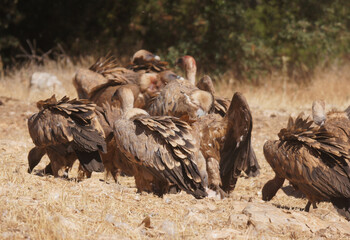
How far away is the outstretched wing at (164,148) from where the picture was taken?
18.8ft

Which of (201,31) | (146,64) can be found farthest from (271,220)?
(201,31)

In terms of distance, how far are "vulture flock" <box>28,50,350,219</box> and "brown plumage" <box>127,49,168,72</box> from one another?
1304 mm

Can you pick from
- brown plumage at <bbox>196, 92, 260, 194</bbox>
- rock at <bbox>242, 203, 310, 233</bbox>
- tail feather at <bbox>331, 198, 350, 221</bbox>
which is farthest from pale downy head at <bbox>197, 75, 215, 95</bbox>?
rock at <bbox>242, 203, 310, 233</bbox>

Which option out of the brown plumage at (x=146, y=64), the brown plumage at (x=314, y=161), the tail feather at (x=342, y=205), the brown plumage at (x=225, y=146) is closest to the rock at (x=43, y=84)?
the brown plumage at (x=146, y=64)

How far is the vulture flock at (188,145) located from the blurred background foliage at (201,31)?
924 cm

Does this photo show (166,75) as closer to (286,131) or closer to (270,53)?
(286,131)

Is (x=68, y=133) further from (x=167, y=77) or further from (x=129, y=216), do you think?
(x=167, y=77)

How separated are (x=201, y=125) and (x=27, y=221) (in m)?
2.90

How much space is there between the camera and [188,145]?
5773 mm

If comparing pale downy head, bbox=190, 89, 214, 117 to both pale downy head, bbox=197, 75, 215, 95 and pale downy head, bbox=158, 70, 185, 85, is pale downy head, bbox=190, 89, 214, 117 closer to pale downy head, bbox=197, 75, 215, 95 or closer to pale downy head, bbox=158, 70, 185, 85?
pale downy head, bbox=197, 75, 215, 95

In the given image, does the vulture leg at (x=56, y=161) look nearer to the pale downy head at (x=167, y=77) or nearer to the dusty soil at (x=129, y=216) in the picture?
the dusty soil at (x=129, y=216)

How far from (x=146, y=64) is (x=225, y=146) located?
107 inches

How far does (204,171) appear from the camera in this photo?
6.12 m

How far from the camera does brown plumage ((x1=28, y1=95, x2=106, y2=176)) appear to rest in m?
6.15
